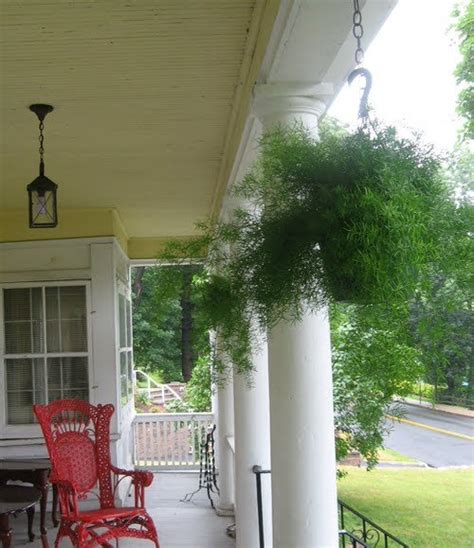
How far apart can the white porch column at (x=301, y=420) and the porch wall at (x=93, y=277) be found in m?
3.72

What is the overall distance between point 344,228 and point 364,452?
4001mm

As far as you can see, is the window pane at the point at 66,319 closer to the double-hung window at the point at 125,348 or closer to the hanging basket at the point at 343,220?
the double-hung window at the point at 125,348

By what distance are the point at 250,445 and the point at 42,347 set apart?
8.43 feet

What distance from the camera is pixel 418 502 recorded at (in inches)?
281

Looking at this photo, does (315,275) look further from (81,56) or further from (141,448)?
(141,448)

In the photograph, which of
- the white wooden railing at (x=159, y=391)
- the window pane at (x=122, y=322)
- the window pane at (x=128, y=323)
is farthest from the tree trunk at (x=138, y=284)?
the window pane at (x=122, y=322)

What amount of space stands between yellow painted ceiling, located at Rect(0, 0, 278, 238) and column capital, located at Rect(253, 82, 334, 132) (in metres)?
0.21

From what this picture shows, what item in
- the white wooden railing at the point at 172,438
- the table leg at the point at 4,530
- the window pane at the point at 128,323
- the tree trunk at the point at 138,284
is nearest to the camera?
the table leg at the point at 4,530

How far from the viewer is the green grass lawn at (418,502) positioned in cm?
649

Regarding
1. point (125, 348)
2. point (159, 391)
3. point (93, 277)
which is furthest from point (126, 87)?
point (159, 391)

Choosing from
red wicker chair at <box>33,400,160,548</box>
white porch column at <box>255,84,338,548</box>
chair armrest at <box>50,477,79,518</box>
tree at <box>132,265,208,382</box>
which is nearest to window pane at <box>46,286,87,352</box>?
red wicker chair at <box>33,400,160,548</box>

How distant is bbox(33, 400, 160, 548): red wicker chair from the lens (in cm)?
385

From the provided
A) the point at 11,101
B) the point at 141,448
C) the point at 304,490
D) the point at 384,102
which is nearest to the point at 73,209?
the point at 11,101

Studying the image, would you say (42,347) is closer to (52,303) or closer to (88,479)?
(52,303)
